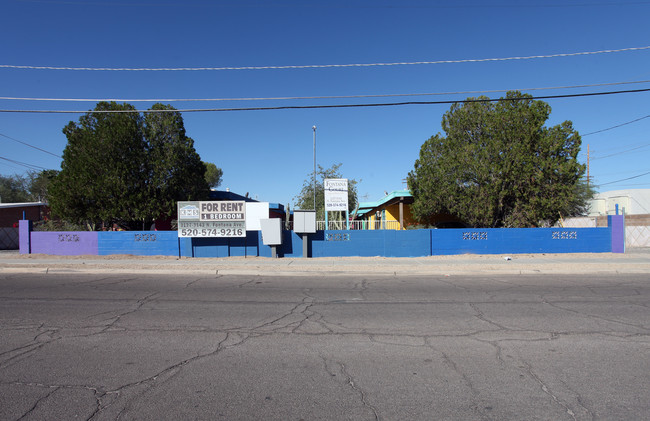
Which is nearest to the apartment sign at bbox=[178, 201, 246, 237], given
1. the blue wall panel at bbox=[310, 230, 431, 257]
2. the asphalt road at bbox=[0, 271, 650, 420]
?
the blue wall panel at bbox=[310, 230, 431, 257]

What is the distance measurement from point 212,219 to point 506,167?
43.8 ft

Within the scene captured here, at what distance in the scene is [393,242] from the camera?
18.0m

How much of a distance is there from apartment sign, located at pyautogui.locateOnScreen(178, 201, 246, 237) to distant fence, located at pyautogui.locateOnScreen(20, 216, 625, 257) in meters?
0.70

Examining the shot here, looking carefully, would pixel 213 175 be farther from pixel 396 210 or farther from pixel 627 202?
pixel 627 202

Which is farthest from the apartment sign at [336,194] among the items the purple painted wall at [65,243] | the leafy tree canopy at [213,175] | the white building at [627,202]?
the leafy tree canopy at [213,175]

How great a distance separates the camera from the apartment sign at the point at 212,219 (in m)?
17.6

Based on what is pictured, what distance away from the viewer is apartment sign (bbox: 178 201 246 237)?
17.6m

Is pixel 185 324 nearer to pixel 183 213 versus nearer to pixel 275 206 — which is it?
pixel 183 213

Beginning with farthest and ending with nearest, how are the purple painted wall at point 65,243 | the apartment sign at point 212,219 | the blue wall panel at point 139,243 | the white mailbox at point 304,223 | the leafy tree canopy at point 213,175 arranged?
the leafy tree canopy at point 213,175, the purple painted wall at point 65,243, the blue wall panel at point 139,243, the apartment sign at point 212,219, the white mailbox at point 304,223

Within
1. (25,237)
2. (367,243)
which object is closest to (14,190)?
(25,237)

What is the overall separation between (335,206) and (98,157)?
11.8m

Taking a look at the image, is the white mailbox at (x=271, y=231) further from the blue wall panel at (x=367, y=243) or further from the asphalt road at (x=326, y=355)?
the asphalt road at (x=326, y=355)

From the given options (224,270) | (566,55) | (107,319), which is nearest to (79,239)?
(224,270)

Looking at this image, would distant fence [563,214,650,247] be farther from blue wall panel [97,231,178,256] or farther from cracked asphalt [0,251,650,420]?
blue wall panel [97,231,178,256]
